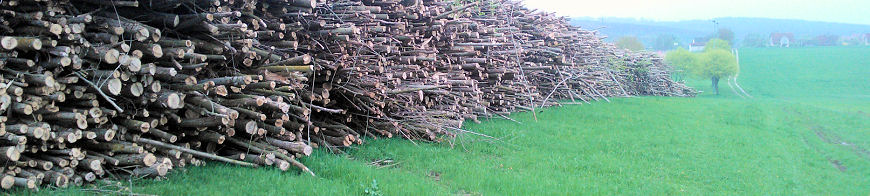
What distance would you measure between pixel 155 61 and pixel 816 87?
62.2m

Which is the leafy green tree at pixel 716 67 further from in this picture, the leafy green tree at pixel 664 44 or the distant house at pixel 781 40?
the distant house at pixel 781 40

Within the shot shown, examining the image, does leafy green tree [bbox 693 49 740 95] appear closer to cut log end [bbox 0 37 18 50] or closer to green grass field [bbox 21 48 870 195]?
green grass field [bbox 21 48 870 195]

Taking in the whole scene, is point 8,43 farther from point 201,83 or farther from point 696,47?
point 696,47

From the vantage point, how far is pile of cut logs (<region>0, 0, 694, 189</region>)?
504 cm

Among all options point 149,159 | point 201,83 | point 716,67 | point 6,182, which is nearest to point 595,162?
point 201,83

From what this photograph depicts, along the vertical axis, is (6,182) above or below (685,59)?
above

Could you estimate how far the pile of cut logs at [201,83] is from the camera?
5039 mm

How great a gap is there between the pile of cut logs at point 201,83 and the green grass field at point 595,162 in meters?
0.36

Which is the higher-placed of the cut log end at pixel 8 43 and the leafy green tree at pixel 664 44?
the cut log end at pixel 8 43

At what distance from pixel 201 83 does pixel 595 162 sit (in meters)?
6.11

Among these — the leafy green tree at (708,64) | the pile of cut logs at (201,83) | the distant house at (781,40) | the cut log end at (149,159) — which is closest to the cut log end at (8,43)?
the pile of cut logs at (201,83)

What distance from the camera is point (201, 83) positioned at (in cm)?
595

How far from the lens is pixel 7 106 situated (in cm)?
469

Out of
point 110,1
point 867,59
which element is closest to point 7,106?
point 110,1
